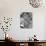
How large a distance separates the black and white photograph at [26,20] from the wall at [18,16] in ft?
0.34

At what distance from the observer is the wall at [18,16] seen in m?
4.27

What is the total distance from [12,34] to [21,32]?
0.32 m

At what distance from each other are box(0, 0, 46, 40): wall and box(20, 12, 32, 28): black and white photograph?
0.10m

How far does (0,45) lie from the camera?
3.92 metres

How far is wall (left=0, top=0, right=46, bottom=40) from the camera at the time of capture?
168 inches

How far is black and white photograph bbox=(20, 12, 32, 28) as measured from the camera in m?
4.34

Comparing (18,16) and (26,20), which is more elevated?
(18,16)

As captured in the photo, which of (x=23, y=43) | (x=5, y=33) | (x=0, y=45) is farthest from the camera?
(x=5, y=33)

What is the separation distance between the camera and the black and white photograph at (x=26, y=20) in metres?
4.34

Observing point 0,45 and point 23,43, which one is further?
point 0,45

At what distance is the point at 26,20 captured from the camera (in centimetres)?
437

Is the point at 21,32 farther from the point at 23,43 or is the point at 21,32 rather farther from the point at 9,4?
the point at 9,4

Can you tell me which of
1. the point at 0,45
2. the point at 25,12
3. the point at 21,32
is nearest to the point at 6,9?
the point at 25,12

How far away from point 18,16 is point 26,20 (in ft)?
1.02
